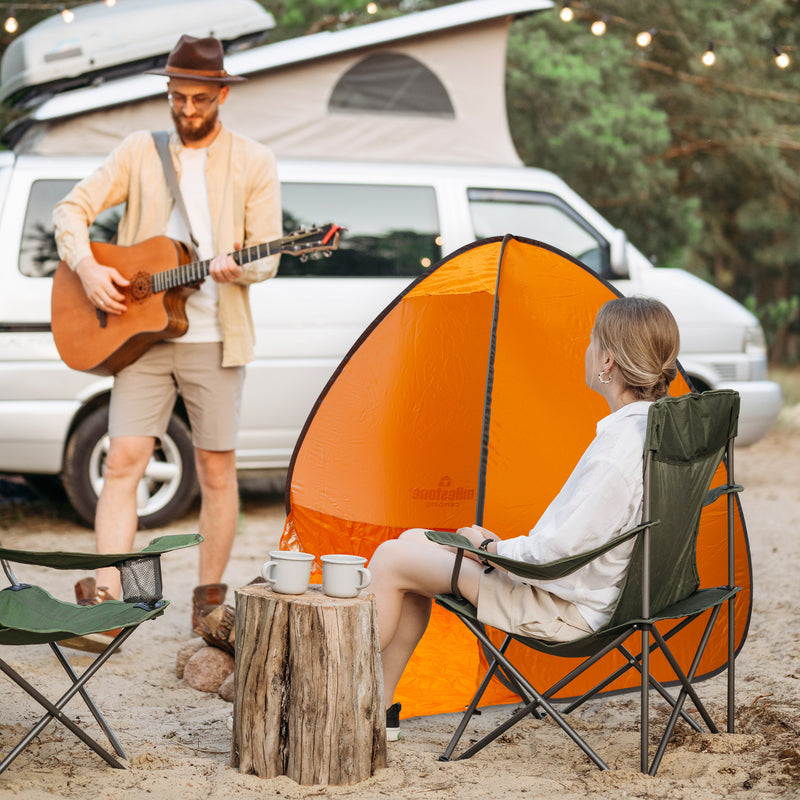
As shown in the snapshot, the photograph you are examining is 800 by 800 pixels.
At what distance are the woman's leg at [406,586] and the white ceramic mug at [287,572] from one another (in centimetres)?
24

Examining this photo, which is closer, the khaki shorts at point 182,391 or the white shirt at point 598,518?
the white shirt at point 598,518

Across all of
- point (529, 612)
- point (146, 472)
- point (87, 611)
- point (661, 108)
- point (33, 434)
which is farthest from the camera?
point (661, 108)

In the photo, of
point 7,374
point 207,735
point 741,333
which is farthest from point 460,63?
point 207,735

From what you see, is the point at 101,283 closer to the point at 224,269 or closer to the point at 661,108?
the point at 224,269

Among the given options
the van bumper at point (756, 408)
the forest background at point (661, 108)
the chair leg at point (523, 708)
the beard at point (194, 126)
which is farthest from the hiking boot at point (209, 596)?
the forest background at point (661, 108)

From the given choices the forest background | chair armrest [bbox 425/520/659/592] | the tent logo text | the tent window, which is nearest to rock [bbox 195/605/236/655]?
the tent logo text

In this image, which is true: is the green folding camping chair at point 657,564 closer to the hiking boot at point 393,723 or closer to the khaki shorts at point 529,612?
the khaki shorts at point 529,612

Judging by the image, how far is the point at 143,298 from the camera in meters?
4.31

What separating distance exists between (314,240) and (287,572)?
63.0 inches

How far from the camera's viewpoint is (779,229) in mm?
18656

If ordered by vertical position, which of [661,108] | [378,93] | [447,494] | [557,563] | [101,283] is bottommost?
[447,494]

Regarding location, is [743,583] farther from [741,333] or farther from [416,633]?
[741,333]

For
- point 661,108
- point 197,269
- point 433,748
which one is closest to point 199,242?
point 197,269

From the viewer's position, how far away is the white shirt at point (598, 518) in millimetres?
2885
